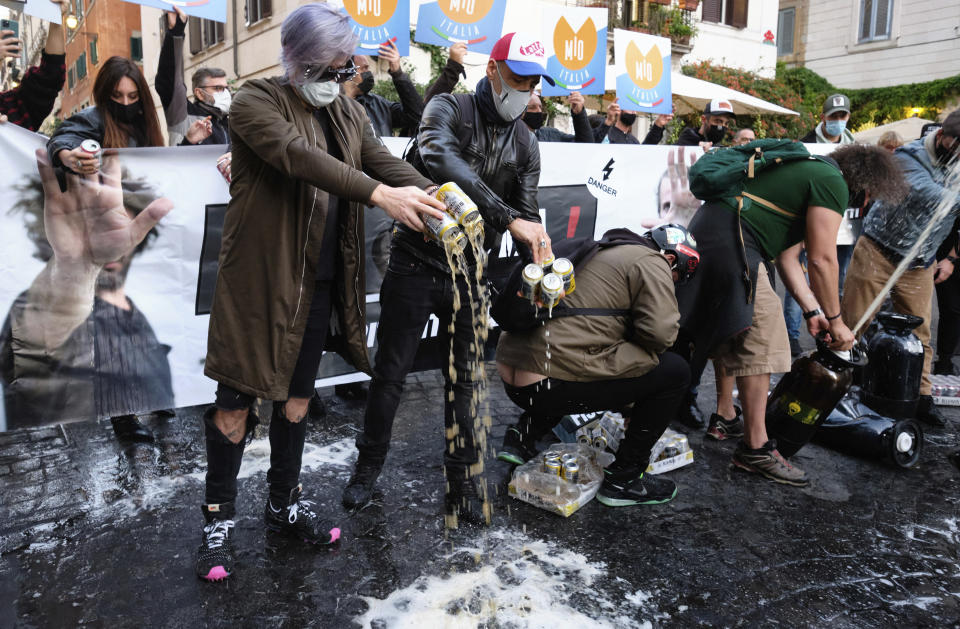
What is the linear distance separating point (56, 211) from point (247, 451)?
5.46ft

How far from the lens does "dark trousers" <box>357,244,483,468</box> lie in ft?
10.8

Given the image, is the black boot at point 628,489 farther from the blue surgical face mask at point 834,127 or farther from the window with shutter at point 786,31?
the window with shutter at point 786,31

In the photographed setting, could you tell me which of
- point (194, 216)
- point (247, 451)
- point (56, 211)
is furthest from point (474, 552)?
point (56, 211)

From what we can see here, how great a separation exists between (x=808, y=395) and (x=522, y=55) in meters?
Answer: 2.45

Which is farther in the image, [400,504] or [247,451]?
[247,451]

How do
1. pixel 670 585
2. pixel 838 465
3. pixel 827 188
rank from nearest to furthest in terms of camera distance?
pixel 670 585
pixel 827 188
pixel 838 465

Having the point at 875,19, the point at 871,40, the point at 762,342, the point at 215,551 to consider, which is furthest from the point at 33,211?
the point at 875,19

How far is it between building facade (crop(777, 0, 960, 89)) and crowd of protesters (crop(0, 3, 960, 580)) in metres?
24.1

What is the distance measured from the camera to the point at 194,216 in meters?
4.31

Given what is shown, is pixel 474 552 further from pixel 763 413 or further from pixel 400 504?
pixel 763 413

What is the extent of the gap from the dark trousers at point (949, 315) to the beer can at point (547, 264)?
4.38 metres

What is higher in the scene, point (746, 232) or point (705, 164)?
point (705, 164)

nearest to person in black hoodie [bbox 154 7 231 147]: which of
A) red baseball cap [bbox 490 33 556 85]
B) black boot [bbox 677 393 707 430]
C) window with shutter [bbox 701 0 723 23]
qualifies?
red baseball cap [bbox 490 33 556 85]

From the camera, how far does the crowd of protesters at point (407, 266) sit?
2.63 m
